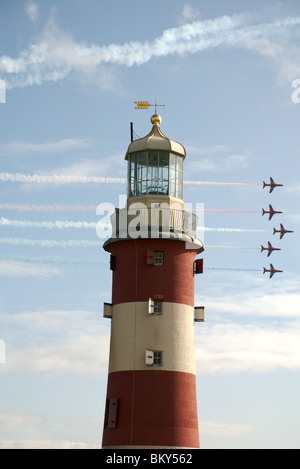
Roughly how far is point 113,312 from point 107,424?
20.4 feet

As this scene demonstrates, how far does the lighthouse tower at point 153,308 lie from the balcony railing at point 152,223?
56 millimetres

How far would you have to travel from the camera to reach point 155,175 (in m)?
72.5

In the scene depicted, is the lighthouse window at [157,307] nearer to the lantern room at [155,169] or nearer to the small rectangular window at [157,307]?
the small rectangular window at [157,307]

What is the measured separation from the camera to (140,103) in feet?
241

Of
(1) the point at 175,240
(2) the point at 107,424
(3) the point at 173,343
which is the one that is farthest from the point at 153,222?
(2) the point at 107,424

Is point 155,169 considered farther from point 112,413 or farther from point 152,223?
point 112,413

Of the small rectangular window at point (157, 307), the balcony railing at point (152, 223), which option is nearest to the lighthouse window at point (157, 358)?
the small rectangular window at point (157, 307)

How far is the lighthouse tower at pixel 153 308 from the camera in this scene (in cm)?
6831

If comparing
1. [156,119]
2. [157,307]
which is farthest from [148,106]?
[157,307]

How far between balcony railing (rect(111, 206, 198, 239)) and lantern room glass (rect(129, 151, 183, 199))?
52.2 inches

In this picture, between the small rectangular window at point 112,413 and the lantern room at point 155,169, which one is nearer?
the small rectangular window at point 112,413
